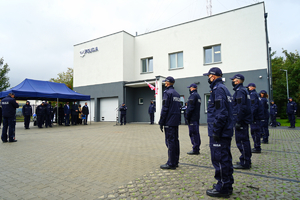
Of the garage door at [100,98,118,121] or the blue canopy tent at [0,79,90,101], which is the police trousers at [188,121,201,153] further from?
the garage door at [100,98,118,121]

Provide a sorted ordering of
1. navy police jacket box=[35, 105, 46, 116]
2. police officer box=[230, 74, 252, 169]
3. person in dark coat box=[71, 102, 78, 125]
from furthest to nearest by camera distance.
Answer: person in dark coat box=[71, 102, 78, 125], navy police jacket box=[35, 105, 46, 116], police officer box=[230, 74, 252, 169]

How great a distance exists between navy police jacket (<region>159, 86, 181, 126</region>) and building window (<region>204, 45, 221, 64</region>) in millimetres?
13839

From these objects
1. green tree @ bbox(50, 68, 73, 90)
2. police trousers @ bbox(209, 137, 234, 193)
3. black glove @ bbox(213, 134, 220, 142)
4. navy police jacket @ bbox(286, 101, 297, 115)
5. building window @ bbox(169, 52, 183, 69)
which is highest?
green tree @ bbox(50, 68, 73, 90)

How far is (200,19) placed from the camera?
17.7 meters

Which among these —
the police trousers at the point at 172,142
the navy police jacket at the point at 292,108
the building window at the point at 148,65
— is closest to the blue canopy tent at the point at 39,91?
the building window at the point at 148,65

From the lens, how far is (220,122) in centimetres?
320

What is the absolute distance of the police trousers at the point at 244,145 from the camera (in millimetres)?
4653

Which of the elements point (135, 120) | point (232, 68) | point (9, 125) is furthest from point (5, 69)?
point (232, 68)

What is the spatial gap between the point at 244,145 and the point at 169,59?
50.7ft

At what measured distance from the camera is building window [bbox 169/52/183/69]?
61.8ft

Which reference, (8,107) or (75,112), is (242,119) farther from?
(75,112)

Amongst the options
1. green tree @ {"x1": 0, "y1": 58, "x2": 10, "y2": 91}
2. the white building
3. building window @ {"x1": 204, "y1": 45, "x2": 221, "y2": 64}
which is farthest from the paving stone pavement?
green tree @ {"x1": 0, "y1": 58, "x2": 10, "y2": 91}

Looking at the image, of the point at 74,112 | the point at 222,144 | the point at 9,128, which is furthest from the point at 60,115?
the point at 222,144

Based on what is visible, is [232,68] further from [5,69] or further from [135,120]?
[5,69]
